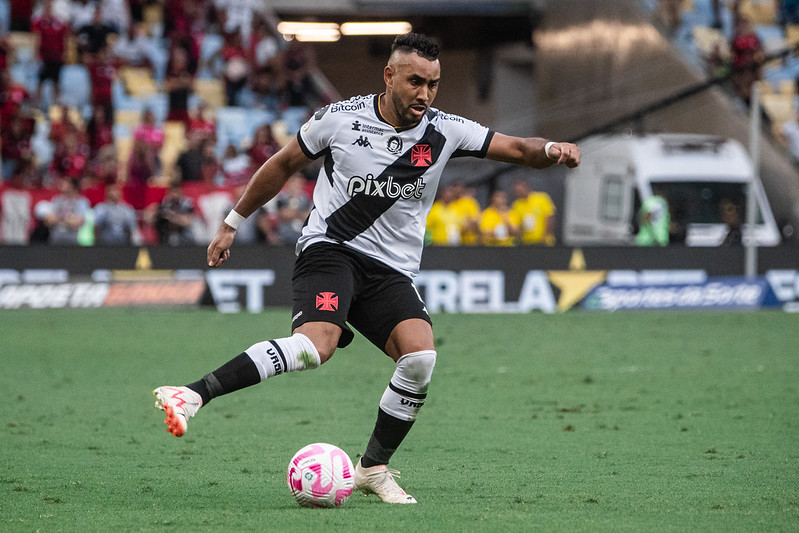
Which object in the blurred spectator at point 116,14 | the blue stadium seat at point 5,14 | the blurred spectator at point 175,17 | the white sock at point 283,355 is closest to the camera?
the white sock at point 283,355

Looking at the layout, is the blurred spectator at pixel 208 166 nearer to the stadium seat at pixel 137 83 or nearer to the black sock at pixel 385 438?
the stadium seat at pixel 137 83

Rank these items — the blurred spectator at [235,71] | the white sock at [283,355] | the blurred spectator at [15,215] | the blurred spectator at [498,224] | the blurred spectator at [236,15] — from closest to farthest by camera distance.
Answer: the white sock at [283,355] → the blurred spectator at [15,215] → the blurred spectator at [498,224] → the blurred spectator at [235,71] → the blurred spectator at [236,15]

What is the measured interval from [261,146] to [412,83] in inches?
643

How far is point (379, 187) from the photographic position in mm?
6000

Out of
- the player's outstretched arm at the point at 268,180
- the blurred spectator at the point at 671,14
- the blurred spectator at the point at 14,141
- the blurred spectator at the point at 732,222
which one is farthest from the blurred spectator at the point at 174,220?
the player's outstretched arm at the point at 268,180

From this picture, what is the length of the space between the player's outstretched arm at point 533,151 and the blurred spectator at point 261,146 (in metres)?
16.0

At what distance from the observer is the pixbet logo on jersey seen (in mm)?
5996

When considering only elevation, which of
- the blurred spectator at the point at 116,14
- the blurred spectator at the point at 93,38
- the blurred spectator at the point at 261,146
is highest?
the blurred spectator at the point at 116,14

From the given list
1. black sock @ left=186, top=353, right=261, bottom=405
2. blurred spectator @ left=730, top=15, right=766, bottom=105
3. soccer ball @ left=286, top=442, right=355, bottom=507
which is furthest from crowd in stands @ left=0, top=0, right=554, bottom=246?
black sock @ left=186, top=353, right=261, bottom=405

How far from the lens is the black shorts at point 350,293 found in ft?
19.2

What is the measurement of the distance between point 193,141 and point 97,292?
4503mm

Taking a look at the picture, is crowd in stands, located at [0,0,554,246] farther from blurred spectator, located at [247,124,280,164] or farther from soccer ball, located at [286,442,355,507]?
soccer ball, located at [286,442,355,507]

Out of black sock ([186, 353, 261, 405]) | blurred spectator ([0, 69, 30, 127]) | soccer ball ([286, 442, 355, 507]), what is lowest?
soccer ball ([286, 442, 355, 507])

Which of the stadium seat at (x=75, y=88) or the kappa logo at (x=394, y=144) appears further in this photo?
the stadium seat at (x=75, y=88)
